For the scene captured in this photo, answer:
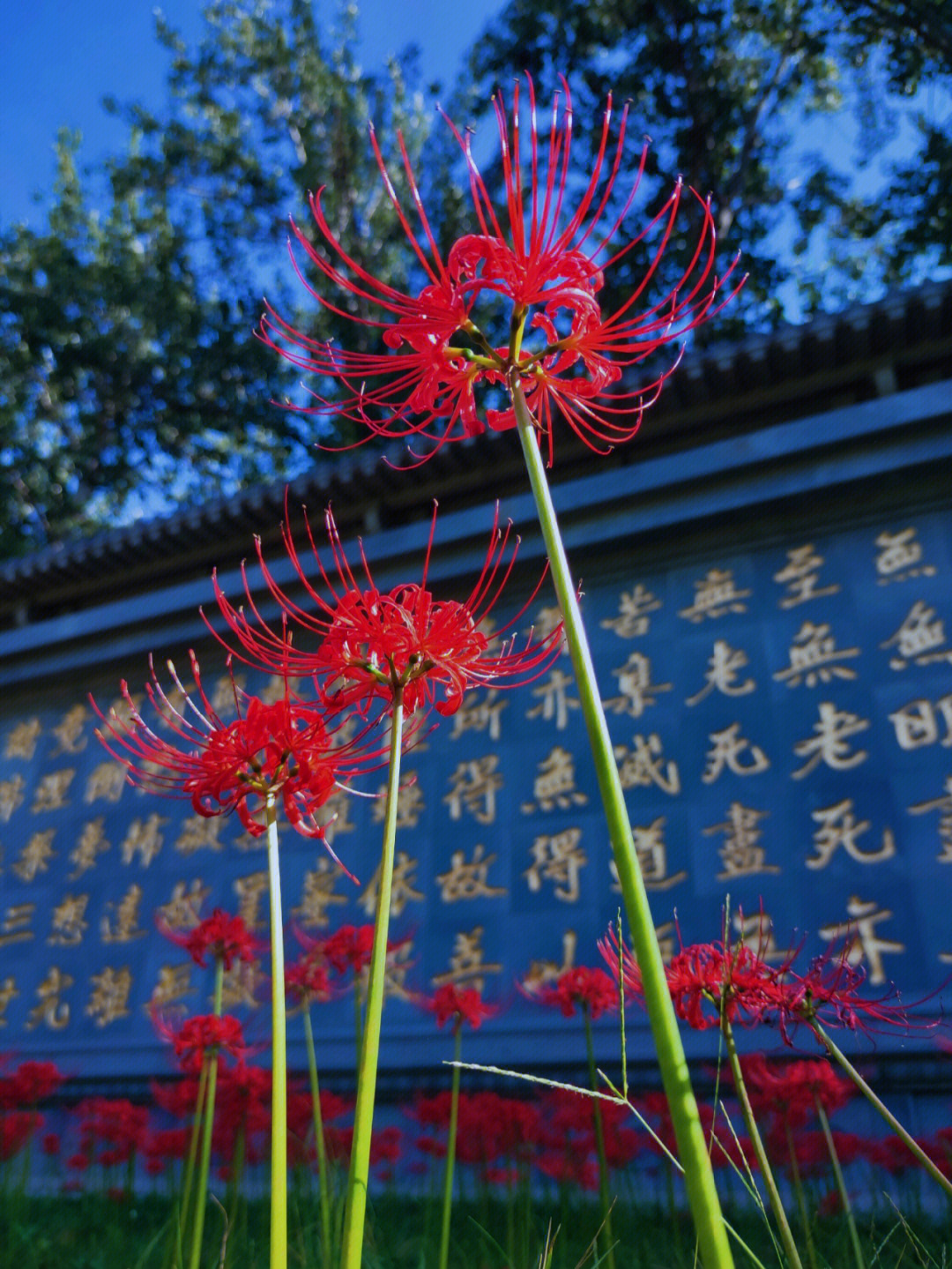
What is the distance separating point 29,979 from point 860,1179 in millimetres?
3952

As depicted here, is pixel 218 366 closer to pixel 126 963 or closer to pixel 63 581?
pixel 63 581

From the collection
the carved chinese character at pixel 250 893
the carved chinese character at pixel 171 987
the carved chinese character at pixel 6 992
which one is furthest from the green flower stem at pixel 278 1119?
the carved chinese character at pixel 6 992

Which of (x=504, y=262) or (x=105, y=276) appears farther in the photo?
(x=105, y=276)

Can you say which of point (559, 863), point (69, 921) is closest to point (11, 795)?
point (69, 921)

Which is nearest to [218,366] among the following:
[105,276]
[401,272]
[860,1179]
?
[105,276]

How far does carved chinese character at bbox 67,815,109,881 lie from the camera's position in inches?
211

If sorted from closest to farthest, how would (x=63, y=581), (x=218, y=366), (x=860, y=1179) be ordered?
(x=860, y=1179), (x=63, y=581), (x=218, y=366)

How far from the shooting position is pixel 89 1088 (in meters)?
4.68

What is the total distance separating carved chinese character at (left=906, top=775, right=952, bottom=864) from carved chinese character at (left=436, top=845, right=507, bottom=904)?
5.16 feet

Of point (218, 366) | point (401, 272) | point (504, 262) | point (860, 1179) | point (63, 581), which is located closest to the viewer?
point (504, 262)

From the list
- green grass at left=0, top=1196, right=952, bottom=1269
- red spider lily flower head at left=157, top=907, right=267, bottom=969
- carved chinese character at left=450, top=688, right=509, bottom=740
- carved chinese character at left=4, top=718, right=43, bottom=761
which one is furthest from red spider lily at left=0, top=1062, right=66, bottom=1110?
carved chinese character at left=4, top=718, right=43, bottom=761

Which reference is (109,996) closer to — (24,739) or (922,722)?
(24,739)

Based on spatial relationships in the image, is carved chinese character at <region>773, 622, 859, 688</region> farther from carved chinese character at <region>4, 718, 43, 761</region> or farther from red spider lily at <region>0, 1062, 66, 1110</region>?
carved chinese character at <region>4, 718, 43, 761</region>

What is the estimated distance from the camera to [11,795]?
19.3 feet
